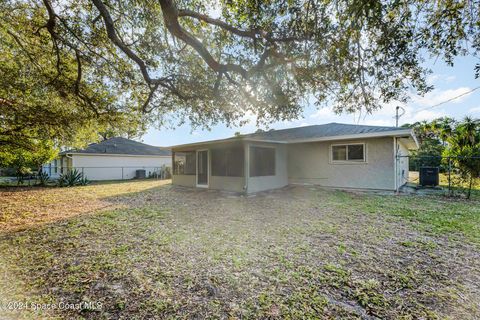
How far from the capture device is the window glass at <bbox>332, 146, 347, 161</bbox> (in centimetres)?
1031

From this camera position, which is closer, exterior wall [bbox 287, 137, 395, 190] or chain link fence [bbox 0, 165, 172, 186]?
exterior wall [bbox 287, 137, 395, 190]

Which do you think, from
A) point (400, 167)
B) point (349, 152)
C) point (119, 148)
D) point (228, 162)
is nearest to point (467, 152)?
point (400, 167)

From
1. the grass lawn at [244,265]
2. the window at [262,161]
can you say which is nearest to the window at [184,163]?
the window at [262,161]

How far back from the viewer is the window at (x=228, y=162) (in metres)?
10.0

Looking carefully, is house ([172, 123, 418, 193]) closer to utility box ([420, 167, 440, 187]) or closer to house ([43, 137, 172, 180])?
utility box ([420, 167, 440, 187])

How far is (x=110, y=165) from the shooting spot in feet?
63.1

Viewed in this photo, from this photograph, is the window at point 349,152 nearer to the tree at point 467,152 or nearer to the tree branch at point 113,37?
the tree at point 467,152

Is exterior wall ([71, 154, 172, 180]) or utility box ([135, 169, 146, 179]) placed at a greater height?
exterior wall ([71, 154, 172, 180])

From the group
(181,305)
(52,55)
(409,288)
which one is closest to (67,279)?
(181,305)

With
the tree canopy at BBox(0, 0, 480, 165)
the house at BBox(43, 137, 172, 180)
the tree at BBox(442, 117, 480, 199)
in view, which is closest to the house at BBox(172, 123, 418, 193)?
the tree at BBox(442, 117, 480, 199)

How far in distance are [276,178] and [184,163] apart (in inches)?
225

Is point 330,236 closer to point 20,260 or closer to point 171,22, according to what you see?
point 20,260

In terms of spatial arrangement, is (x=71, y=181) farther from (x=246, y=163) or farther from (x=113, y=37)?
(x=113, y=37)

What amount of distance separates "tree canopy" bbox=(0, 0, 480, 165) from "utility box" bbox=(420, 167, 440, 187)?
8010 millimetres
